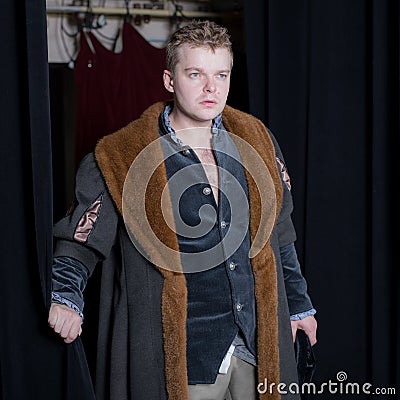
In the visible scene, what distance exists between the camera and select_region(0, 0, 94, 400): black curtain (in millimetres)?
1467

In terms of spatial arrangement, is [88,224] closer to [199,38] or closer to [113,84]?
[199,38]

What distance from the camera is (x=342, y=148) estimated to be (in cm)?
220

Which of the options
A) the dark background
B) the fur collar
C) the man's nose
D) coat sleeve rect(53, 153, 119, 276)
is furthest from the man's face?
the dark background

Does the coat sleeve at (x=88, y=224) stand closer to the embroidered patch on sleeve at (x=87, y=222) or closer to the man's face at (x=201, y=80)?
the embroidered patch on sleeve at (x=87, y=222)

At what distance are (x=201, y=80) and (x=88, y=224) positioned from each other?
15.5 inches

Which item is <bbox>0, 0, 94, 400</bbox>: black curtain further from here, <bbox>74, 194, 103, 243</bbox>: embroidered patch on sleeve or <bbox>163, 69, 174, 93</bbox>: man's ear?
Result: <bbox>163, 69, 174, 93</bbox>: man's ear

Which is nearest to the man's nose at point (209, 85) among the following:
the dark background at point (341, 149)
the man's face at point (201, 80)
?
the man's face at point (201, 80)

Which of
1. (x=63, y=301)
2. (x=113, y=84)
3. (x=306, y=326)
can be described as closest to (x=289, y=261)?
(x=306, y=326)

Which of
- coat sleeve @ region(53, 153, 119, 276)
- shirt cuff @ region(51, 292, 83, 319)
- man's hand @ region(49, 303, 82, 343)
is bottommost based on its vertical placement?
man's hand @ region(49, 303, 82, 343)

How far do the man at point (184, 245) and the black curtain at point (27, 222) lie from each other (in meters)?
0.11

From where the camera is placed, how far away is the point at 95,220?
1665 millimetres

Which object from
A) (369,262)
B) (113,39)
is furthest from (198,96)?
(113,39)

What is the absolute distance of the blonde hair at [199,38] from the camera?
64.5 inches

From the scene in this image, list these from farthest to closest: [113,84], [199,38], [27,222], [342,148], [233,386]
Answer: [113,84] → [342,148] → [233,386] → [199,38] → [27,222]
